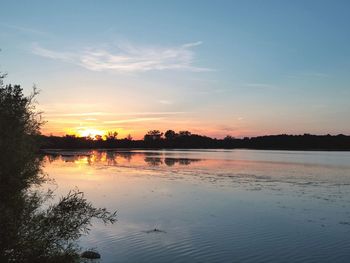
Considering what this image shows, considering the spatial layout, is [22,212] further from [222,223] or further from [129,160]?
[129,160]

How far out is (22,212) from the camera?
9.34 m

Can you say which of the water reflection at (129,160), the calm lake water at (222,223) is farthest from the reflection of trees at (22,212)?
the water reflection at (129,160)

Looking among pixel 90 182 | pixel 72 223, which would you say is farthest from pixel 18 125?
pixel 90 182

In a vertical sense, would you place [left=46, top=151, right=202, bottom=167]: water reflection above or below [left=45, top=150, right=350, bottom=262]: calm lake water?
above

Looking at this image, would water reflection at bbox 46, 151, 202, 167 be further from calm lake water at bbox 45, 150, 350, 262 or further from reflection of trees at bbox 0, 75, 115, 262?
reflection of trees at bbox 0, 75, 115, 262

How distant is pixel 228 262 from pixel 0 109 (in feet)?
28.7

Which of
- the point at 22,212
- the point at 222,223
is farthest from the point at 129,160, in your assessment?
the point at 22,212

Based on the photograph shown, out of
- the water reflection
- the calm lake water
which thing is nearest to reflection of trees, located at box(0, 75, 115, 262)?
the calm lake water

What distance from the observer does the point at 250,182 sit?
36312 mm

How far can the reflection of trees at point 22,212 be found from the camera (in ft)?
28.4

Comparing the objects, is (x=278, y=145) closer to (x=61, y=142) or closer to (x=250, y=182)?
(x=61, y=142)

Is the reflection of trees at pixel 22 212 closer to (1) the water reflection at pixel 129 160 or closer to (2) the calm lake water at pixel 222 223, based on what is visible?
(2) the calm lake water at pixel 222 223

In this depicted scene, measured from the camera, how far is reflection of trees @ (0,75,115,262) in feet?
28.4

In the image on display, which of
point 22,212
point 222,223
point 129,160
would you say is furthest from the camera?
point 129,160
